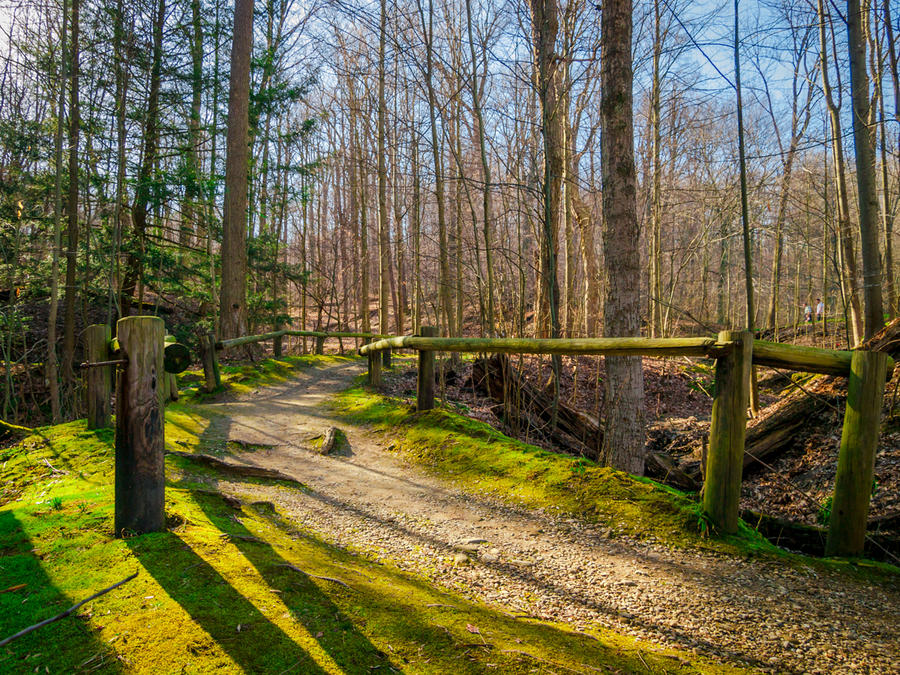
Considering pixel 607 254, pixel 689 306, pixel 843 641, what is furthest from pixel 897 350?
pixel 689 306

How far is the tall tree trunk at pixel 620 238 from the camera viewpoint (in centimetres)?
521

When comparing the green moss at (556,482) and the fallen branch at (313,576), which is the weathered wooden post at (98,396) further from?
the fallen branch at (313,576)

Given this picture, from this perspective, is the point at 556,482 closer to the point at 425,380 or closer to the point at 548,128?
the point at 425,380

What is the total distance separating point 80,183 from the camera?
10562 mm

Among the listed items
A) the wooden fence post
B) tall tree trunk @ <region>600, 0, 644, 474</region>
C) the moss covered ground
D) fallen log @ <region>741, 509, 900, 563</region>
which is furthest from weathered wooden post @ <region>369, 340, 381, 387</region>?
the wooden fence post

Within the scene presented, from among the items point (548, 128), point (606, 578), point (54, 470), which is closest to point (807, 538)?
point (606, 578)

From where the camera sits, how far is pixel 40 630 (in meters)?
1.81

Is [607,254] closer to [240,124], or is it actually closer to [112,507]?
[112,507]

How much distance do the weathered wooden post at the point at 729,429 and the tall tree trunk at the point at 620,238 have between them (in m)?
2.14

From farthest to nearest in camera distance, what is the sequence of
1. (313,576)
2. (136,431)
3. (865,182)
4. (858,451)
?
(865,182), (858,451), (136,431), (313,576)

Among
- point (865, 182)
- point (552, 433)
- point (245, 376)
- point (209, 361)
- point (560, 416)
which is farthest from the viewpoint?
point (245, 376)

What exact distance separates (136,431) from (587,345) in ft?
10.5

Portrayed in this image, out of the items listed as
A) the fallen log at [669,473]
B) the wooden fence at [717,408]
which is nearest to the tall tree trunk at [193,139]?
the wooden fence at [717,408]

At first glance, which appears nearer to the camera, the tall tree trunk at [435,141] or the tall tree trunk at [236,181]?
the tall tree trunk at [435,141]
